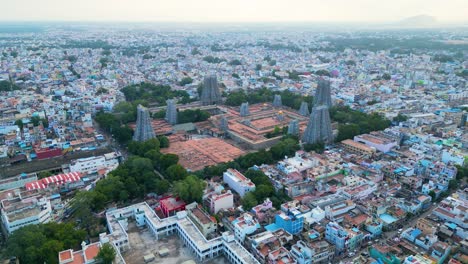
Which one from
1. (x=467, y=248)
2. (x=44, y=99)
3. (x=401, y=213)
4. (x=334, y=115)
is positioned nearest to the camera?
(x=467, y=248)

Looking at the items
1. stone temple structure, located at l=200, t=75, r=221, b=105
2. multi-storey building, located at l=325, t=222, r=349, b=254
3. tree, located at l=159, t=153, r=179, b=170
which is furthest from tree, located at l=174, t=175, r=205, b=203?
stone temple structure, located at l=200, t=75, r=221, b=105

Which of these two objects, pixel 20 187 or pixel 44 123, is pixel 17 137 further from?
pixel 20 187

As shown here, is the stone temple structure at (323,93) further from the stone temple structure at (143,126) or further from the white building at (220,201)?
the white building at (220,201)

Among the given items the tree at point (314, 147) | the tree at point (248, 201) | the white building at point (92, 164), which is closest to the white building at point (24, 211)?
the white building at point (92, 164)

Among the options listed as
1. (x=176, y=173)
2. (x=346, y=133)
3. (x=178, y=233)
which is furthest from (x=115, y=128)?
(x=346, y=133)

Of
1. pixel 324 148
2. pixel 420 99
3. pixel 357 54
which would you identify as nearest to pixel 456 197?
pixel 324 148

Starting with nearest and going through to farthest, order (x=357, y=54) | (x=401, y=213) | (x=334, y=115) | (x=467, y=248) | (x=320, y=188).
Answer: (x=467, y=248) → (x=401, y=213) → (x=320, y=188) → (x=334, y=115) → (x=357, y=54)

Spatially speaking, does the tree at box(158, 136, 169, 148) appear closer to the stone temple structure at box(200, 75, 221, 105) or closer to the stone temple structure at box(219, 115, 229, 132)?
the stone temple structure at box(219, 115, 229, 132)
